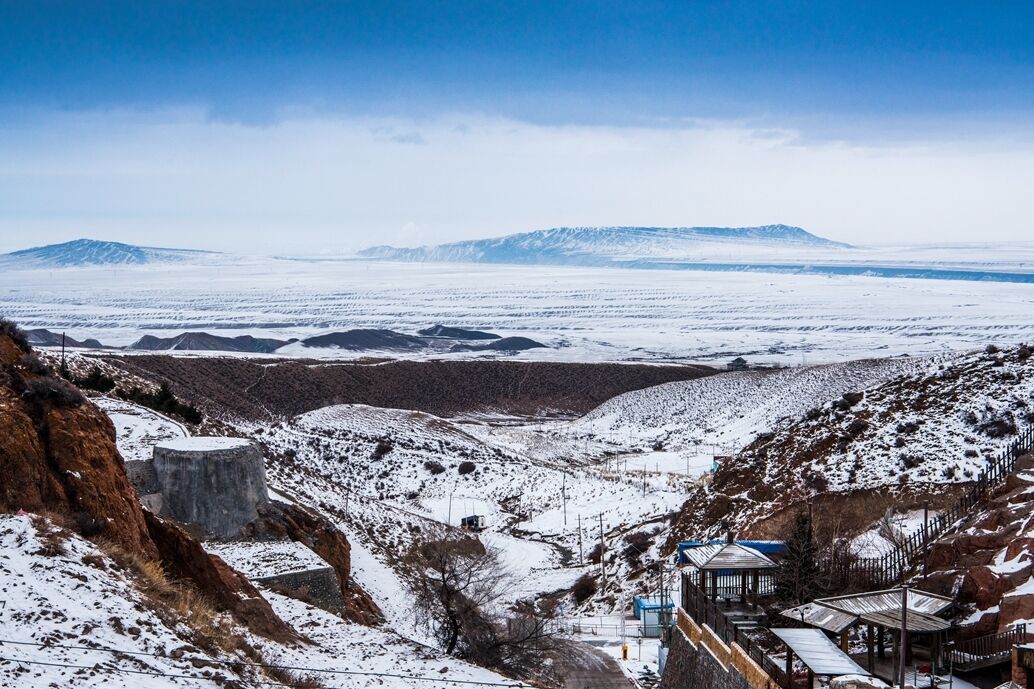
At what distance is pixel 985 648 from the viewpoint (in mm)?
14344

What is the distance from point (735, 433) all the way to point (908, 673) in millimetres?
46770

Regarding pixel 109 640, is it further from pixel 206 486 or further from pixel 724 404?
pixel 724 404

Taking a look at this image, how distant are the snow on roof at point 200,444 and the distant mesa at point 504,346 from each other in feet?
319

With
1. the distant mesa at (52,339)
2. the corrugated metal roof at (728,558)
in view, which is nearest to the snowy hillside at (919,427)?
the corrugated metal roof at (728,558)

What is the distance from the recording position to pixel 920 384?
3516cm

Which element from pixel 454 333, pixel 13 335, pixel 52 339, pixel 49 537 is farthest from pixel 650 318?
pixel 49 537

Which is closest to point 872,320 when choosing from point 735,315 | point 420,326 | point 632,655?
point 735,315

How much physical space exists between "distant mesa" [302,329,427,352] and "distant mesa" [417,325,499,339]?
17.8 feet

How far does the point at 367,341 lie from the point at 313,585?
4213 inches

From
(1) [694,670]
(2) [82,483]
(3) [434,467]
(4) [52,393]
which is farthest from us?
(3) [434,467]

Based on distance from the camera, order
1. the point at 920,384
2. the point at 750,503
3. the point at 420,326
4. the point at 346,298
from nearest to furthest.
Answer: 1. the point at 750,503
2. the point at 920,384
3. the point at 420,326
4. the point at 346,298

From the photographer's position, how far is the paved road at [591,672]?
20.4 meters

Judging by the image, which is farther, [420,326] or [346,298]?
[346,298]

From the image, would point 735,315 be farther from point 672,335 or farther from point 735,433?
point 735,433
